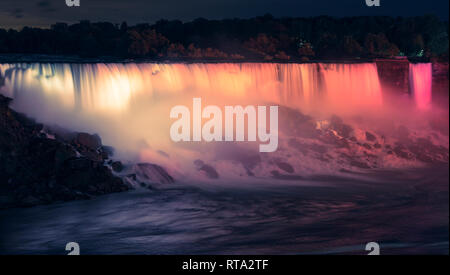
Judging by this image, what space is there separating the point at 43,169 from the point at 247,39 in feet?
131

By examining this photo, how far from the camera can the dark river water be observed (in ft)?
54.1

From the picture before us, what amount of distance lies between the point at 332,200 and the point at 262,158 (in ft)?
21.1

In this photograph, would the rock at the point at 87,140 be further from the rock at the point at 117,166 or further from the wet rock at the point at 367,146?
the wet rock at the point at 367,146

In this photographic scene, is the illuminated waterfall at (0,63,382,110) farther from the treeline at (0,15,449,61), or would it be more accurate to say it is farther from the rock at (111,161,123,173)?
the treeline at (0,15,449,61)

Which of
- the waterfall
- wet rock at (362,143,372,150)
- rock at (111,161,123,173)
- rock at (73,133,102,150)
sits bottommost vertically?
wet rock at (362,143,372,150)

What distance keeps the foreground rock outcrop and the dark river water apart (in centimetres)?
56

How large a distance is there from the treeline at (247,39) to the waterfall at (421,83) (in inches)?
314

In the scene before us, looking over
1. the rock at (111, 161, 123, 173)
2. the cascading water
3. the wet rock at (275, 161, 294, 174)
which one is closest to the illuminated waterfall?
the cascading water

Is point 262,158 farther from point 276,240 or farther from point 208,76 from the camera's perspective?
point 276,240

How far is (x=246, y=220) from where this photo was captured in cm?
1953

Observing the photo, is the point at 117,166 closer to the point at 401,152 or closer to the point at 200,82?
the point at 200,82

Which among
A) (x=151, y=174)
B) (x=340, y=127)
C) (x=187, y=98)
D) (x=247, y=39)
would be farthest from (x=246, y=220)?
(x=247, y=39)

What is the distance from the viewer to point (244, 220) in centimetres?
1955

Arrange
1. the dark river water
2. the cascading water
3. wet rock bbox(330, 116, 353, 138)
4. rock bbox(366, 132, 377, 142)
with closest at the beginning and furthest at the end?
the dark river water
the cascading water
rock bbox(366, 132, 377, 142)
wet rock bbox(330, 116, 353, 138)
